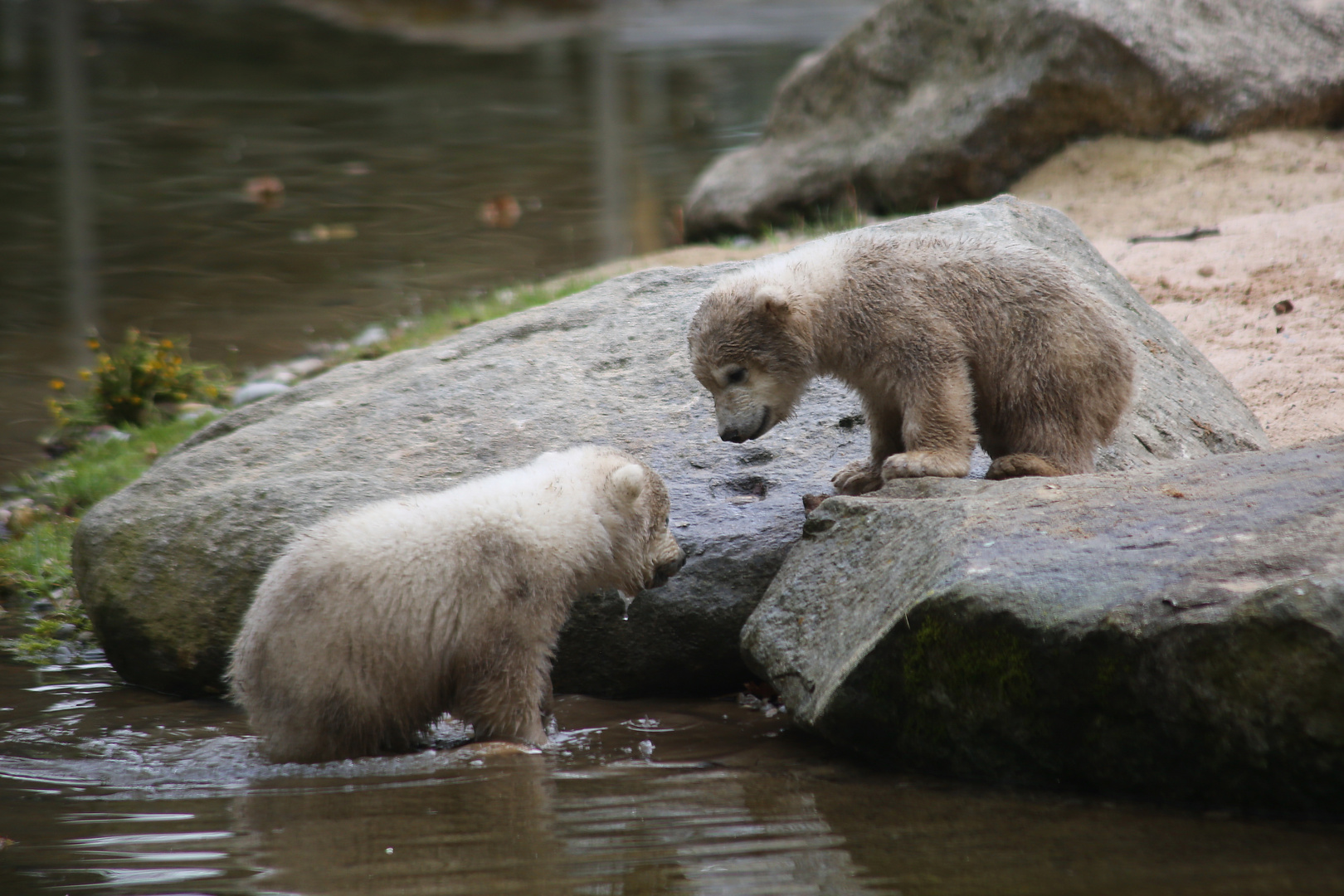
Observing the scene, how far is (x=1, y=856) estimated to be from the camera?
3479mm

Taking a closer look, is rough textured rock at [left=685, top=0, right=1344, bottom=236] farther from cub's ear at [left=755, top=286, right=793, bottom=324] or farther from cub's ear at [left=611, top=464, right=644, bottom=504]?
cub's ear at [left=611, top=464, right=644, bottom=504]

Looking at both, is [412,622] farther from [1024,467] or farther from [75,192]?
[75,192]

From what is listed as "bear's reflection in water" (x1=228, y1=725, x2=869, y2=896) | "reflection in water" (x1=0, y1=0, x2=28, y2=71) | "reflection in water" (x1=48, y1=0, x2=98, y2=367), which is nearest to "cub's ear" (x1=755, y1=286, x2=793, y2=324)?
"bear's reflection in water" (x1=228, y1=725, x2=869, y2=896)

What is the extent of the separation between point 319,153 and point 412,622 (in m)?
14.1

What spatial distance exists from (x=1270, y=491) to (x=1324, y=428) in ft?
9.53

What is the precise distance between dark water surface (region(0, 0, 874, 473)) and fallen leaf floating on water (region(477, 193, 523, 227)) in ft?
0.51

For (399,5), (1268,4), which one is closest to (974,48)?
(1268,4)

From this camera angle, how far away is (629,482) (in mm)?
4648

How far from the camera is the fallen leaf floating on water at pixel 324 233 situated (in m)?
13.4

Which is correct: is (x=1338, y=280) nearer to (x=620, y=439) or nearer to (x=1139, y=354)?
(x=1139, y=354)

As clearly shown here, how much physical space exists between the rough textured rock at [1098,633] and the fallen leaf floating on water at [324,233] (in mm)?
10241

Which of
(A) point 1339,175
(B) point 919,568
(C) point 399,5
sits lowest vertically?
(B) point 919,568

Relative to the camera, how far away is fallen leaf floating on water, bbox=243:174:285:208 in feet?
48.4

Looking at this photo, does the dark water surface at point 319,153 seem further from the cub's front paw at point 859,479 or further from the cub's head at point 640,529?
the cub's front paw at point 859,479
